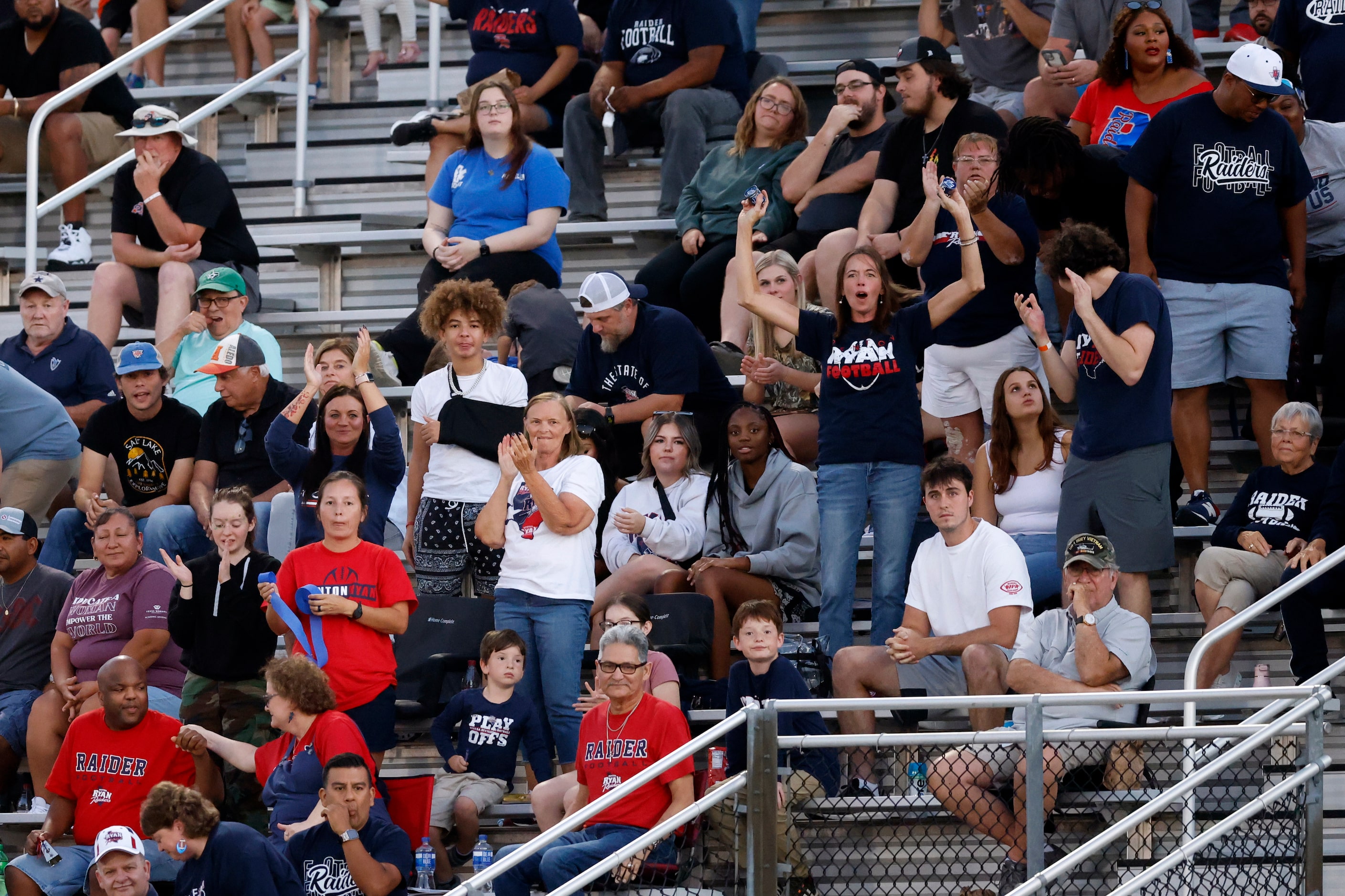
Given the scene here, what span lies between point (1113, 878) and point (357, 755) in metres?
2.56

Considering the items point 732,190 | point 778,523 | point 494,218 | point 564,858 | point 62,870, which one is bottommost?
point 62,870

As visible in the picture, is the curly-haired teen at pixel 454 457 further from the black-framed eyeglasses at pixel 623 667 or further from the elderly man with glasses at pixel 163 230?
the elderly man with glasses at pixel 163 230

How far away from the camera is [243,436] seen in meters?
8.05

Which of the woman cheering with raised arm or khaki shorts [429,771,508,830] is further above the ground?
the woman cheering with raised arm

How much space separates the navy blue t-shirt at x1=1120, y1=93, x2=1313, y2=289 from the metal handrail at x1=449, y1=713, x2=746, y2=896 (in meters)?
3.53

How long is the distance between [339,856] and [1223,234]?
14.5 ft

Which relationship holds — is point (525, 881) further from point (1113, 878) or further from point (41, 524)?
point (41, 524)

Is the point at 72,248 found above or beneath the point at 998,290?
beneath

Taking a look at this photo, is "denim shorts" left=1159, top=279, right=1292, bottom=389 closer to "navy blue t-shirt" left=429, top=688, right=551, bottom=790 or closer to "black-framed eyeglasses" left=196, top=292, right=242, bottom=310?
"navy blue t-shirt" left=429, top=688, right=551, bottom=790

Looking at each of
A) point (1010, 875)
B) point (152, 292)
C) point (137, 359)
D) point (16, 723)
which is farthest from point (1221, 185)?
point (16, 723)

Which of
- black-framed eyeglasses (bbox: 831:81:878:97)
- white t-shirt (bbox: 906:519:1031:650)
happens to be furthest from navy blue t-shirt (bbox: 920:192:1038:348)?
black-framed eyeglasses (bbox: 831:81:878:97)

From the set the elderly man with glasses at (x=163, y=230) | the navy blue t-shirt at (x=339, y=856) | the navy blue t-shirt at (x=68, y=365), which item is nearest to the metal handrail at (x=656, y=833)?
the navy blue t-shirt at (x=339, y=856)

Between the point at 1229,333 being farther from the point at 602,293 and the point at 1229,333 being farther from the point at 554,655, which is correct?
the point at 554,655

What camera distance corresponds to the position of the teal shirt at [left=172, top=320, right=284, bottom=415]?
28.4 feet
